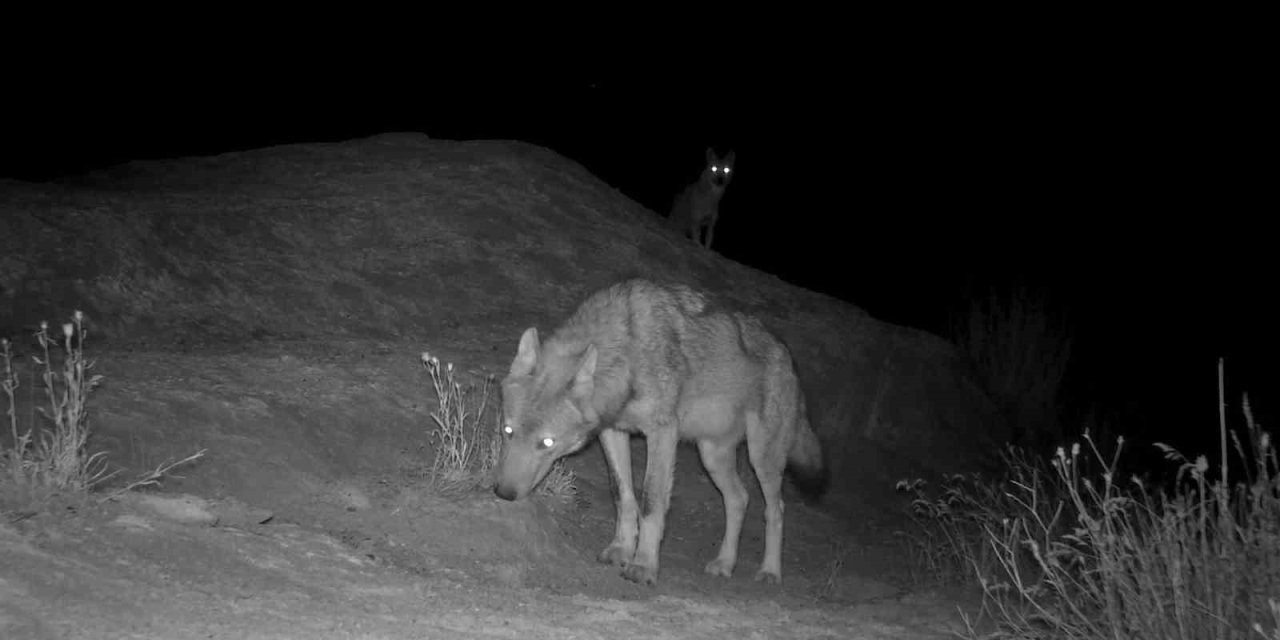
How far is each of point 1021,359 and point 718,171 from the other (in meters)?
7.22

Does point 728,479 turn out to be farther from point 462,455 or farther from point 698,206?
point 698,206

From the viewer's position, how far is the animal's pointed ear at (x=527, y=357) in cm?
661

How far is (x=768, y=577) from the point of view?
7.68 metres

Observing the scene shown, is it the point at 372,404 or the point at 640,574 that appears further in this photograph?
the point at 372,404

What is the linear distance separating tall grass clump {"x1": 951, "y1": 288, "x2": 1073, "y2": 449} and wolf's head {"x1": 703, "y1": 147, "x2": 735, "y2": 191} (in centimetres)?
576

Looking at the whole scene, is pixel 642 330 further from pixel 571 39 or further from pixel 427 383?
pixel 571 39

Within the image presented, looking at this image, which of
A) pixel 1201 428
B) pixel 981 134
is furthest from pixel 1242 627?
pixel 981 134

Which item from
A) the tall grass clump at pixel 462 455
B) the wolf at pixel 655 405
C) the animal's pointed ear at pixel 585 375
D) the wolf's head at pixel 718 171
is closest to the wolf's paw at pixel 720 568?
the wolf at pixel 655 405

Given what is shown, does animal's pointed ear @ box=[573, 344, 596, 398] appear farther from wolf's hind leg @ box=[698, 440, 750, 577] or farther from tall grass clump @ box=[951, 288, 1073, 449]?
tall grass clump @ box=[951, 288, 1073, 449]

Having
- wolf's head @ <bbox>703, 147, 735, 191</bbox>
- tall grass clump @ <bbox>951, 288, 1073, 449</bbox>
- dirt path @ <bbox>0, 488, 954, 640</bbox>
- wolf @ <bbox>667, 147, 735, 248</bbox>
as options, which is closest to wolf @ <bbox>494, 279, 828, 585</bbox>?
dirt path @ <bbox>0, 488, 954, 640</bbox>

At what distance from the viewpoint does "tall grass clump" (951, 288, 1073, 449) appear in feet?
44.5

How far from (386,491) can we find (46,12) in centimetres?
3236

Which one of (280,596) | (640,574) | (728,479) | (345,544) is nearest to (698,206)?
(728,479)

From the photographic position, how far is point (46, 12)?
33.1 m
